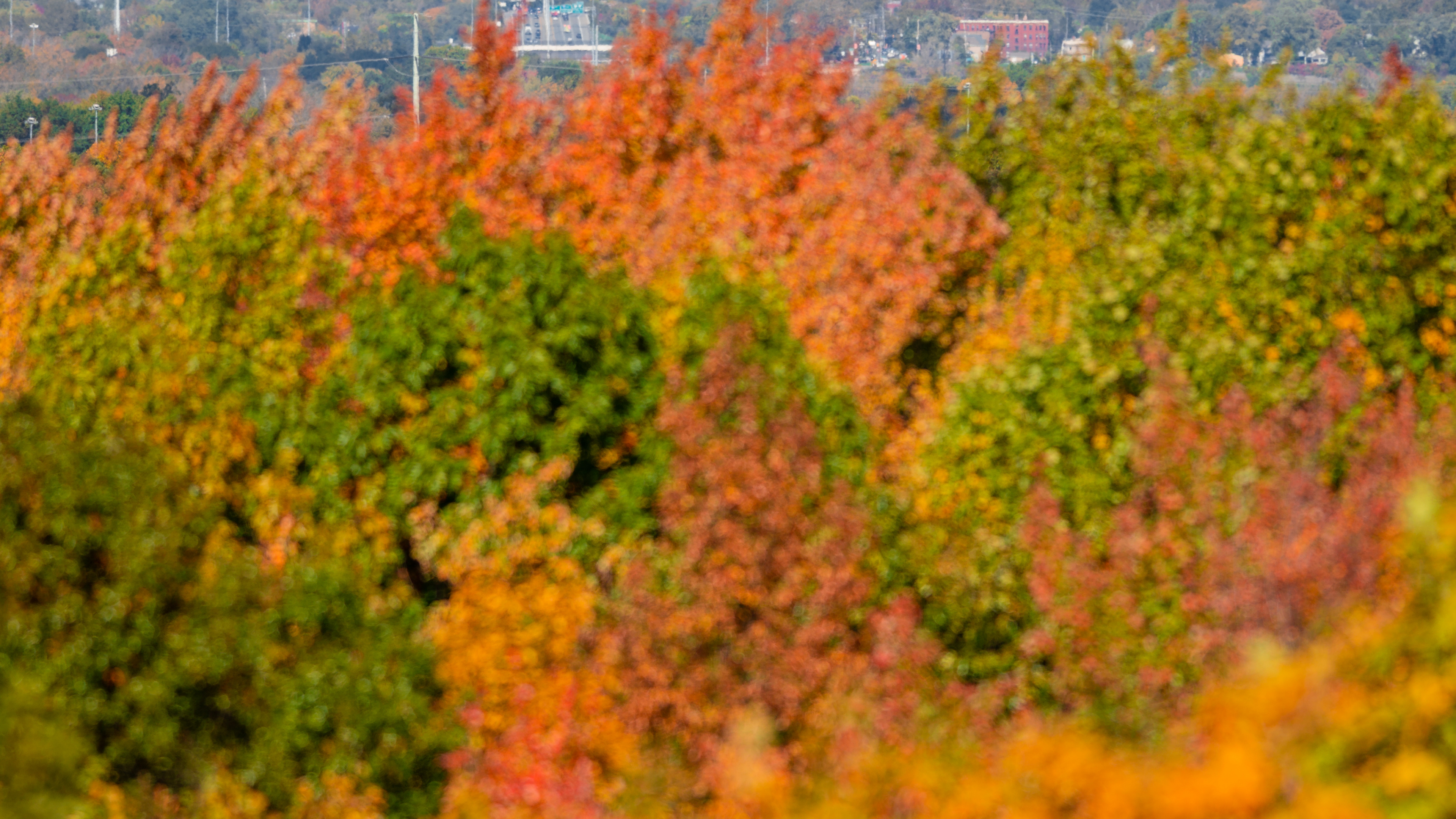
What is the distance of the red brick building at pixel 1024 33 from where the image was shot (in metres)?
187

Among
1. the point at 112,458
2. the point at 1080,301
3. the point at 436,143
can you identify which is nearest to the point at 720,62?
the point at 436,143

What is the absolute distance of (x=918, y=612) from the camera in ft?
49.6

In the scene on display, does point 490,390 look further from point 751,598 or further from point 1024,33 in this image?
point 1024,33

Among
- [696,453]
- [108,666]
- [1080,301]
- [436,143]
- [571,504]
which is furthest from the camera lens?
[436,143]

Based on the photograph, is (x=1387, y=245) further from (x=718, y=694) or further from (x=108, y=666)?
(x=108, y=666)

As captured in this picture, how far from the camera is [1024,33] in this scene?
191 m

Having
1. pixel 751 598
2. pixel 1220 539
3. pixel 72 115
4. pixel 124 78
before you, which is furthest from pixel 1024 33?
pixel 751 598

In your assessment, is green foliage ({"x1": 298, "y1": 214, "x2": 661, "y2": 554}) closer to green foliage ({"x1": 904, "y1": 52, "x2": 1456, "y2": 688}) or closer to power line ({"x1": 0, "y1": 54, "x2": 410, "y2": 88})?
green foliage ({"x1": 904, "y1": 52, "x2": 1456, "y2": 688})

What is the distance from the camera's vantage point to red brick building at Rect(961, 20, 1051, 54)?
18662 cm

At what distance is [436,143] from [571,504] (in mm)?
7078

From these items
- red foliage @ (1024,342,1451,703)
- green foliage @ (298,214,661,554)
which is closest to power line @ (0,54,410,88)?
green foliage @ (298,214,661,554)

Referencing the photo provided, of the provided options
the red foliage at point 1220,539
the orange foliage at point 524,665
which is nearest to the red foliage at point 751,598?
the orange foliage at point 524,665

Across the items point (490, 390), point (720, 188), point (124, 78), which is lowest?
point (124, 78)

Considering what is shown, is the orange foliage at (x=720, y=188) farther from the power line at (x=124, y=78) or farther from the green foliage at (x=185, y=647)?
the power line at (x=124, y=78)
